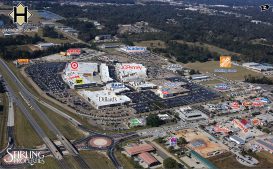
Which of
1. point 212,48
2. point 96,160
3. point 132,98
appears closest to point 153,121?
point 132,98

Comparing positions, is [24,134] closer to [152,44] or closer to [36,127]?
[36,127]

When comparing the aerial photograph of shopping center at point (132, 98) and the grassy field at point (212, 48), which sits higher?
the grassy field at point (212, 48)

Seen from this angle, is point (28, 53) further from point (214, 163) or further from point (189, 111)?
point (214, 163)

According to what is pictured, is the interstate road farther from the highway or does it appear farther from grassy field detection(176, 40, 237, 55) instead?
grassy field detection(176, 40, 237, 55)

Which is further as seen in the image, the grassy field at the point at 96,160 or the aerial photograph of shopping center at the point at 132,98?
the aerial photograph of shopping center at the point at 132,98

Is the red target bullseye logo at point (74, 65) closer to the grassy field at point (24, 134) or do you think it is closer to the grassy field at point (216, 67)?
the grassy field at point (24, 134)

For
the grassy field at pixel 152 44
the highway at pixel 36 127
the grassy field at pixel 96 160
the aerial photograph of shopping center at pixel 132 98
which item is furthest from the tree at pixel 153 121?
the grassy field at pixel 152 44
